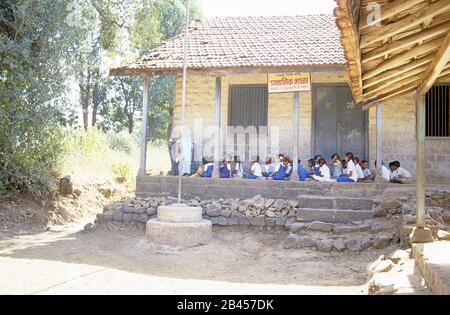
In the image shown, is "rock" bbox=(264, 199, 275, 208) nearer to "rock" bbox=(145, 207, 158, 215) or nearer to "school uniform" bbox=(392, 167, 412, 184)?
"rock" bbox=(145, 207, 158, 215)

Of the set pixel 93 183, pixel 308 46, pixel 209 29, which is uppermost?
pixel 209 29

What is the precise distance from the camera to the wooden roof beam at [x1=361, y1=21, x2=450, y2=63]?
12.8ft

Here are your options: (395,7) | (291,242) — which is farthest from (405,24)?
(291,242)

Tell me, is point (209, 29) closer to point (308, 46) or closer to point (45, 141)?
point (308, 46)

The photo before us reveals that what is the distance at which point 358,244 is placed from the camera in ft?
25.7

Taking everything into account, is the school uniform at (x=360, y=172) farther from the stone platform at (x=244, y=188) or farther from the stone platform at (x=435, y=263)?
the stone platform at (x=435, y=263)

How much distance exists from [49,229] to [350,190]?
265 inches

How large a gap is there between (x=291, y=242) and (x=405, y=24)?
532 centimetres

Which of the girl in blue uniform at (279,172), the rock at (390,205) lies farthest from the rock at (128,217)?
the rock at (390,205)

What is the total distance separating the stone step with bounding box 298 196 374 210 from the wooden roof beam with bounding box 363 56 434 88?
4107 mm

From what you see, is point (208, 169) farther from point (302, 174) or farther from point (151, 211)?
point (302, 174)

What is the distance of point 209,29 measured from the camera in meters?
14.4

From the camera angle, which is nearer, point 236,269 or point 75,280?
point 75,280
